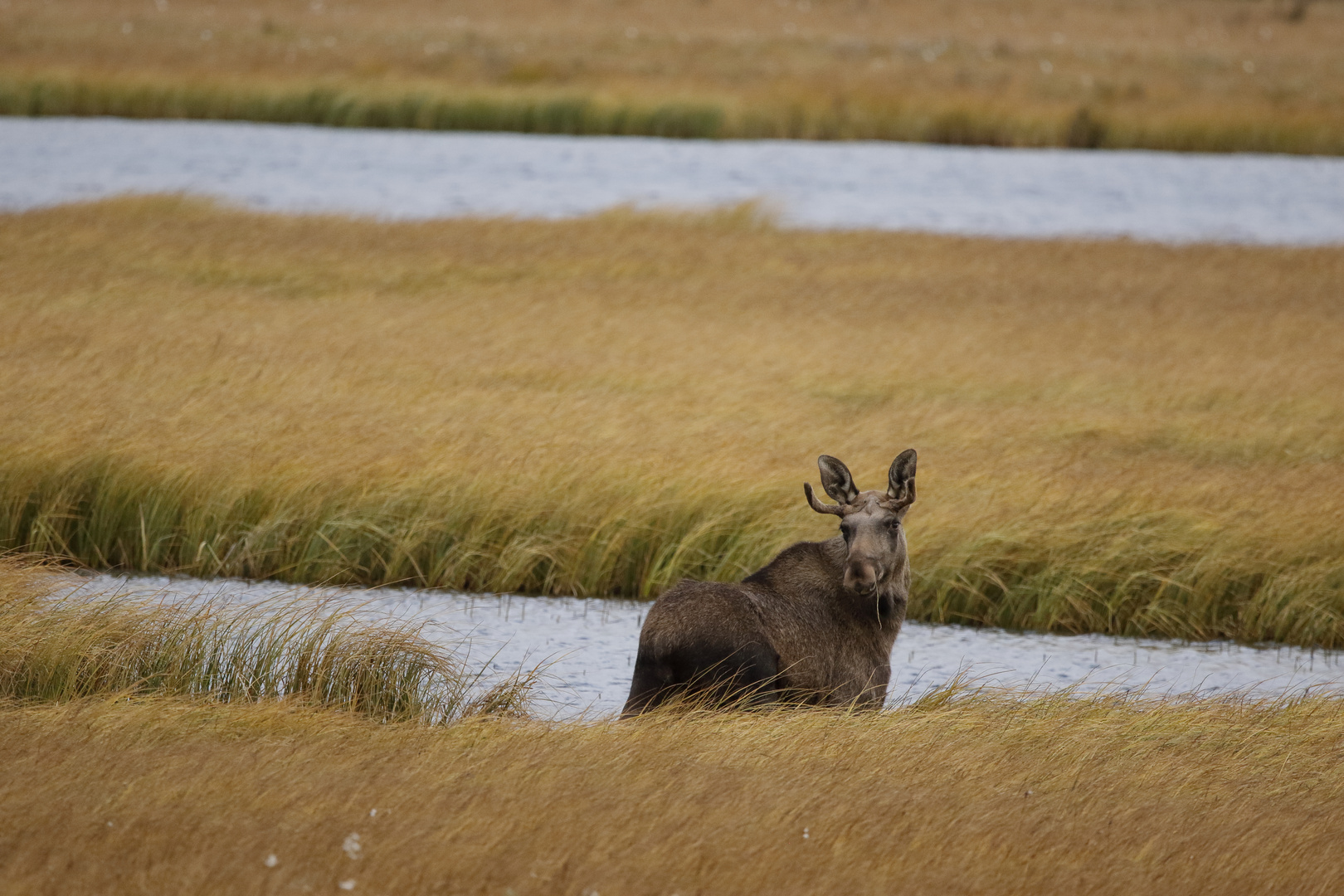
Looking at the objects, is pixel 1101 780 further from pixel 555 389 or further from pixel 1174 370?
pixel 1174 370

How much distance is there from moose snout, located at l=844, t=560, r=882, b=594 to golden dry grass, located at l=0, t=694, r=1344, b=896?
0.58 metres

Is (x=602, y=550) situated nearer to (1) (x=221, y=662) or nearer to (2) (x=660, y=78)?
(1) (x=221, y=662)

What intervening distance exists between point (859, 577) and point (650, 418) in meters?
5.93

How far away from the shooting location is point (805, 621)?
7.38 m

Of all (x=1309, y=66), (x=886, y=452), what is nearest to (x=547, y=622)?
(x=886, y=452)

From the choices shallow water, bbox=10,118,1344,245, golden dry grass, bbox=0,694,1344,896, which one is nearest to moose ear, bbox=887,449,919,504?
golden dry grass, bbox=0,694,1344,896

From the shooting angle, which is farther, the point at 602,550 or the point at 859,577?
the point at 602,550

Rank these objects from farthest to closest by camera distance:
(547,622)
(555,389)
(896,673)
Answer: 1. (555,389)
2. (547,622)
3. (896,673)

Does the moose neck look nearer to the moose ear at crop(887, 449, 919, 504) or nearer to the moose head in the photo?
the moose head

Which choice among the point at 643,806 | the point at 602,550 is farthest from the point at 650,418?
the point at 643,806

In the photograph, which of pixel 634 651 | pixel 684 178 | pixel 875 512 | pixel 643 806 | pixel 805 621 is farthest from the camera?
pixel 684 178

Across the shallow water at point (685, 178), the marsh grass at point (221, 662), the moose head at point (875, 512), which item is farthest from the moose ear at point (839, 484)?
the shallow water at point (685, 178)

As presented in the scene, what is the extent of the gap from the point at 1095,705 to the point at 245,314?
1089 cm

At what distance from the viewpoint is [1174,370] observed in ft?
50.6
